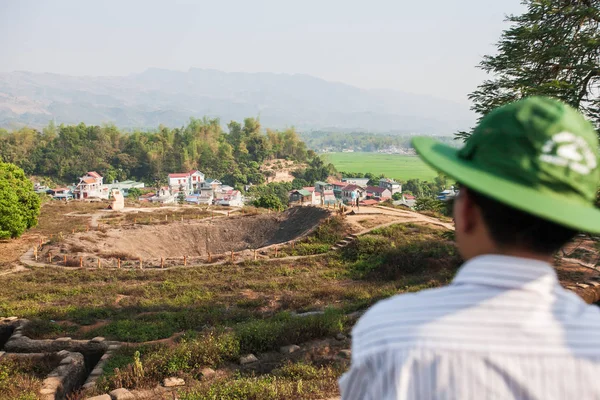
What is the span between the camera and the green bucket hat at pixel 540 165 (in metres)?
1.22

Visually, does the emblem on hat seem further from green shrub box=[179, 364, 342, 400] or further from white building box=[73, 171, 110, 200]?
white building box=[73, 171, 110, 200]

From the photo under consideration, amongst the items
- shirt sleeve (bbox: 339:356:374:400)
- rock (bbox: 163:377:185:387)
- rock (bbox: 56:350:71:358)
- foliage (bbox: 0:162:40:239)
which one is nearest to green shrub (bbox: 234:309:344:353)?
rock (bbox: 163:377:185:387)

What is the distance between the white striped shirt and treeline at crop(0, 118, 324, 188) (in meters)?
83.2

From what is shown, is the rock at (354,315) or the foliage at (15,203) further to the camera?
the foliage at (15,203)

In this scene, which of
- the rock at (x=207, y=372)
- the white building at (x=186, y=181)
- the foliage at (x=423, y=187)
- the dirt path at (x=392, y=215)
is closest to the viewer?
the rock at (x=207, y=372)

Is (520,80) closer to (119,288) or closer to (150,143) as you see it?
(119,288)

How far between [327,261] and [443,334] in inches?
744

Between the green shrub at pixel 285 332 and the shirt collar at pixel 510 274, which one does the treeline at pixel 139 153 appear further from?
the shirt collar at pixel 510 274

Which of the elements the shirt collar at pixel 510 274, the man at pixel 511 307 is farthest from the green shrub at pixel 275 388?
the shirt collar at pixel 510 274

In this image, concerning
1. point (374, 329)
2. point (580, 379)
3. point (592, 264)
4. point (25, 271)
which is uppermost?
point (374, 329)

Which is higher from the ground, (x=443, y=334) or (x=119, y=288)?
(x=443, y=334)

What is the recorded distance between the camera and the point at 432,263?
16922 mm

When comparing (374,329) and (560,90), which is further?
(560,90)

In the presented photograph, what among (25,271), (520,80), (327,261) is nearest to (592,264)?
(520,80)
